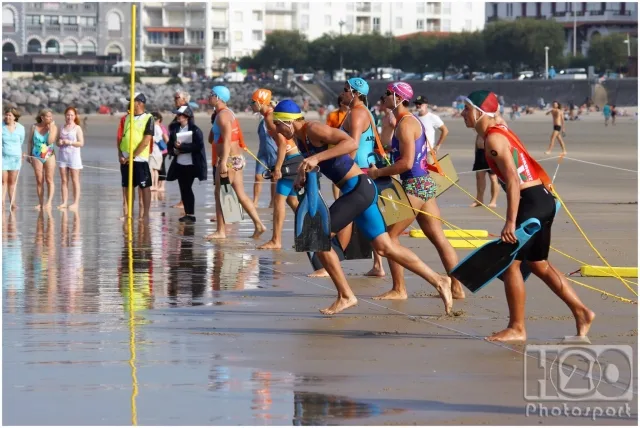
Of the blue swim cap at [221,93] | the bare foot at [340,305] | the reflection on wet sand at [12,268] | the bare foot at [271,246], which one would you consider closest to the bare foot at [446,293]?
the bare foot at [340,305]

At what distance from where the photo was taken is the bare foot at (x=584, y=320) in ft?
27.7

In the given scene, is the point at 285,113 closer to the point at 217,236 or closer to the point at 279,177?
the point at 279,177

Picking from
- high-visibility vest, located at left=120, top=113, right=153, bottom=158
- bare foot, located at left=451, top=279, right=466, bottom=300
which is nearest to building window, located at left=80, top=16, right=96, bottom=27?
high-visibility vest, located at left=120, top=113, right=153, bottom=158

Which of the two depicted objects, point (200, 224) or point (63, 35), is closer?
point (200, 224)

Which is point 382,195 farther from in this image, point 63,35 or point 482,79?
point 63,35

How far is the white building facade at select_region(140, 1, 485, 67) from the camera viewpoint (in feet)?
470

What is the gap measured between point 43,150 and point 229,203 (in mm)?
4726

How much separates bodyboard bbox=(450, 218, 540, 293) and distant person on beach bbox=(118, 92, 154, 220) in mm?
8496

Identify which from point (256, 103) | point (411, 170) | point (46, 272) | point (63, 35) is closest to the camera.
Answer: point (411, 170)

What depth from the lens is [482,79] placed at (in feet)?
372

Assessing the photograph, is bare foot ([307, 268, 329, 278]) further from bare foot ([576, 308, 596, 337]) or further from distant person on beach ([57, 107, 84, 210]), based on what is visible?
distant person on beach ([57, 107, 84, 210])

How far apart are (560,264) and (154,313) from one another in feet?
14.2

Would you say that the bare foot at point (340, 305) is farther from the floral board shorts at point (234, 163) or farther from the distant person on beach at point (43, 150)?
the distant person on beach at point (43, 150)

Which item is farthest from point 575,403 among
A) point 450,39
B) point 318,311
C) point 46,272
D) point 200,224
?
point 450,39
